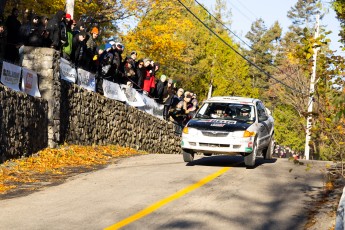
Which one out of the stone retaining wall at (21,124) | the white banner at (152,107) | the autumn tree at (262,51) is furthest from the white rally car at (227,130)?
the autumn tree at (262,51)

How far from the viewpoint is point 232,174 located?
16406 mm

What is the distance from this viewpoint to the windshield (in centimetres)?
1889

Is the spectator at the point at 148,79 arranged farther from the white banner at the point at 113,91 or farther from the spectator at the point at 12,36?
the spectator at the point at 12,36

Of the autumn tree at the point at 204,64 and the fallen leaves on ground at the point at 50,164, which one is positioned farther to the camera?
the autumn tree at the point at 204,64

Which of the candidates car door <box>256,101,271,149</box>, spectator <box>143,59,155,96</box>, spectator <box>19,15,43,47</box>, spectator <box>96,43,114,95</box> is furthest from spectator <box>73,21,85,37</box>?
spectator <box>143,59,155,96</box>

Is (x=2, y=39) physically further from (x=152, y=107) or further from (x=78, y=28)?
(x=152, y=107)

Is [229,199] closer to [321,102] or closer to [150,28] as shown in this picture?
[321,102]

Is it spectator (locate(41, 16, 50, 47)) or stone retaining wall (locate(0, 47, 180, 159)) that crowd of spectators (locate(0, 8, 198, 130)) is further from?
stone retaining wall (locate(0, 47, 180, 159))

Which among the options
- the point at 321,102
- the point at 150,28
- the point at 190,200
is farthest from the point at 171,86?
the point at 190,200

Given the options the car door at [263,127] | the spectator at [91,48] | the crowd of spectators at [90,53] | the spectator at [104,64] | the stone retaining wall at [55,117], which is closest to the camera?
the stone retaining wall at [55,117]

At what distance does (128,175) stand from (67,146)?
5143 millimetres

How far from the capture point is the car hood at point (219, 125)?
17.6 meters

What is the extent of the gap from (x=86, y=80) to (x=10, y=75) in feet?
19.3

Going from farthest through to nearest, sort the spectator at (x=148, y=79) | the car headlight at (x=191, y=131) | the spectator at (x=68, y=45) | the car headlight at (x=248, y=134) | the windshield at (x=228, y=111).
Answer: the spectator at (x=148, y=79) → the spectator at (x=68, y=45) → the windshield at (x=228, y=111) → the car headlight at (x=191, y=131) → the car headlight at (x=248, y=134)
